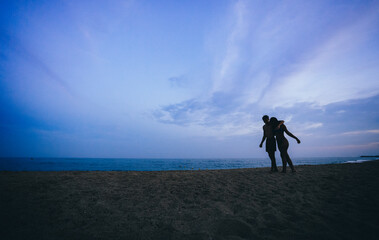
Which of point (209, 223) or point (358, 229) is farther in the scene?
point (209, 223)

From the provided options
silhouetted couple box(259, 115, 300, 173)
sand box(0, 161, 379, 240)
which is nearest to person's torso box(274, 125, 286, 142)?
silhouetted couple box(259, 115, 300, 173)

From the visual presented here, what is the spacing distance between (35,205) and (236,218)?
447 centimetres

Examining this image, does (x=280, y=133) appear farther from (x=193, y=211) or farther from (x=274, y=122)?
(x=193, y=211)

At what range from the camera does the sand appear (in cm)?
250

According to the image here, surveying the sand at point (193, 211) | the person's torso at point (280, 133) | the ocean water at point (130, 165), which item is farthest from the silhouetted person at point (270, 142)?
the ocean water at point (130, 165)

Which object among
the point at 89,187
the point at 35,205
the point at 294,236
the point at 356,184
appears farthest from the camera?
the point at 89,187

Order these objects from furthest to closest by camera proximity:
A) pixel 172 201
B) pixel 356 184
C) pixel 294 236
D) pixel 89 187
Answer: pixel 89 187 < pixel 356 184 < pixel 172 201 < pixel 294 236

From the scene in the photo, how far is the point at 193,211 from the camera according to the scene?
11.0 ft

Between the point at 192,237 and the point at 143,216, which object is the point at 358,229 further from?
the point at 143,216

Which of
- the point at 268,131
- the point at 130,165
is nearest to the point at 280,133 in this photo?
the point at 268,131

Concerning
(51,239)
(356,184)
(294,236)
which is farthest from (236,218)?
(356,184)

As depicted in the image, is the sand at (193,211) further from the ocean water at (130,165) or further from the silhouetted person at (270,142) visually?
the ocean water at (130,165)

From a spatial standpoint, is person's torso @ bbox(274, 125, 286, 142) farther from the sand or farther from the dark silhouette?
the sand

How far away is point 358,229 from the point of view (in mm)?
2414
